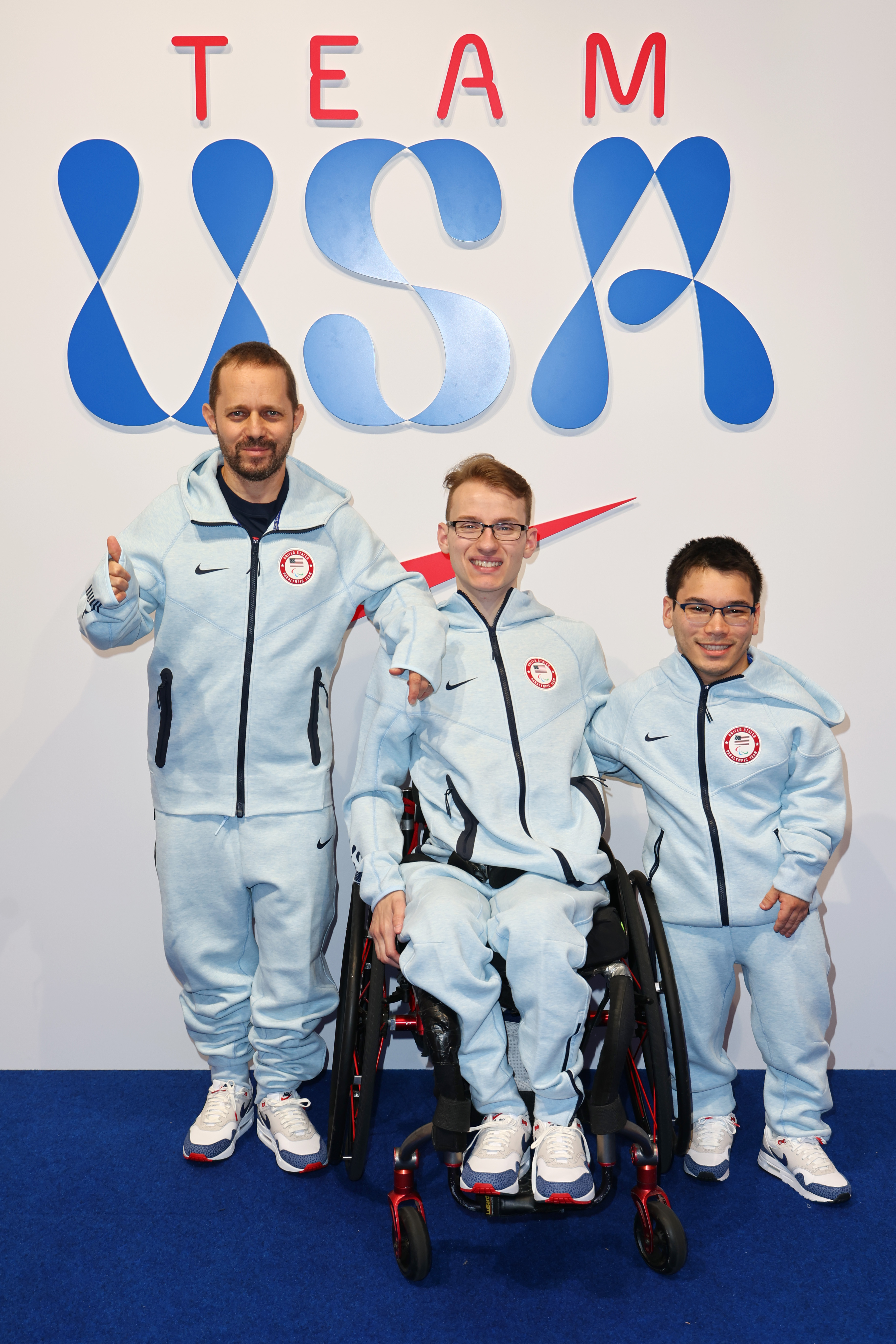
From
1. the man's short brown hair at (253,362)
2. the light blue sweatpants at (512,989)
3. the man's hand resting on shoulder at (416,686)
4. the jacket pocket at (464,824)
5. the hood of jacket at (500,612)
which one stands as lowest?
the light blue sweatpants at (512,989)

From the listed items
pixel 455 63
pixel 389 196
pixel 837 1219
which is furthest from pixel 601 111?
pixel 837 1219

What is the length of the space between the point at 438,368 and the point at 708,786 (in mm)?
1276

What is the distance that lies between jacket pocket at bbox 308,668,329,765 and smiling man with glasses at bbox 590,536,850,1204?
27.6 inches

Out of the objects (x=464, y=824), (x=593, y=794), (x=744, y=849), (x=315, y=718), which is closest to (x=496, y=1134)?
(x=464, y=824)

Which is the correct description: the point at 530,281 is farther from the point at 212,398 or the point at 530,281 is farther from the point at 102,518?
the point at 102,518

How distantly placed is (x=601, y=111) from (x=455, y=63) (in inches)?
15.6

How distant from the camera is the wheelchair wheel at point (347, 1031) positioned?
1.83 metres

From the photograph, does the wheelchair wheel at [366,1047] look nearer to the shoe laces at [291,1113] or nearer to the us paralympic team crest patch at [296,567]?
the shoe laces at [291,1113]

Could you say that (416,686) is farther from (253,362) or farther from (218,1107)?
(218,1107)

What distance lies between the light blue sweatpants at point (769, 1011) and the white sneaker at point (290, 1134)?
81 cm

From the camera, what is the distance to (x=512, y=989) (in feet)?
5.74

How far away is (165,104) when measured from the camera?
2.39 metres

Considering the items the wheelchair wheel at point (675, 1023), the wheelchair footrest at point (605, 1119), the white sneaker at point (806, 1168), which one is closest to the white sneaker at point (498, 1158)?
the wheelchair footrest at point (605, 1119)

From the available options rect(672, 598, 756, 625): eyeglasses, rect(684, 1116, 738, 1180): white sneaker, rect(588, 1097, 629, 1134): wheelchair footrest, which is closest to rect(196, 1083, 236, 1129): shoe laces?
rect(588, 1097, 629, 1134): wheelchair footrest
